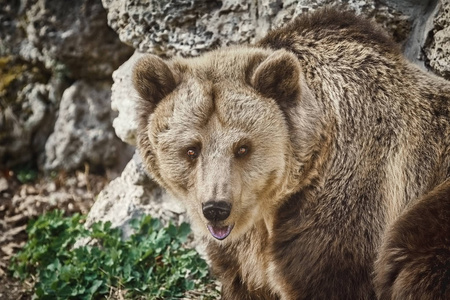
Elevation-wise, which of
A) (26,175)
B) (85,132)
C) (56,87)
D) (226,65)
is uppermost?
(226,65)

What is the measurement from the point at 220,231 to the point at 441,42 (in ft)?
7.97

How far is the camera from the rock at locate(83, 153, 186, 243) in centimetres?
579

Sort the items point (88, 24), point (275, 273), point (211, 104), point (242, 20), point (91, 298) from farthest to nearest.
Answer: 1. point (88, 24)
2. point (242, 20)
3. point (91, 298)
4. point (275, 273)
5. point (211, 104)

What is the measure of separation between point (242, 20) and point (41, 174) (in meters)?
3.42

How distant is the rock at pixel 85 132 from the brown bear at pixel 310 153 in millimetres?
3360

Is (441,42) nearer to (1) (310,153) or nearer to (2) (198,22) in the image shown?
(1) (310,153)

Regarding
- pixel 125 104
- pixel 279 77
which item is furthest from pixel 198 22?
pixel 279 77

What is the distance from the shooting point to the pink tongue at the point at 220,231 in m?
3.65

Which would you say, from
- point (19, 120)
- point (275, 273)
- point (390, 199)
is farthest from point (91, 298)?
point (19, 120)

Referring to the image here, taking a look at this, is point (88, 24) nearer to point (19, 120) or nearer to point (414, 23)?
point (19, 120)

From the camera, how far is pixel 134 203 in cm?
588

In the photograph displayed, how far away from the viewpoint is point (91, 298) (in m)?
5.01

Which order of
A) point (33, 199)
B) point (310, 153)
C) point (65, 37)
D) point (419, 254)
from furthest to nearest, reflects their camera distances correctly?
point (65, 37) → point (33, 199) → point (310, 153) → point (419, 254)

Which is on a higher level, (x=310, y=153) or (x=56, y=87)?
(x=310, y=153)
